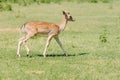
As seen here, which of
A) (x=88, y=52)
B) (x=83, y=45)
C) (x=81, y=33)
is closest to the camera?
(x=88, y=52)

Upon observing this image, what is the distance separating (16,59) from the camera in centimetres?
1398

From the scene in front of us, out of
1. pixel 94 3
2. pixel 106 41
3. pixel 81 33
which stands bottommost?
pixel 94 3

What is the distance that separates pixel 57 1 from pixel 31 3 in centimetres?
249

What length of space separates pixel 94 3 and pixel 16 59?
92.5 ft

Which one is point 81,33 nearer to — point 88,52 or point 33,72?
point 88,52

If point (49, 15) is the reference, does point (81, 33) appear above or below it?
above

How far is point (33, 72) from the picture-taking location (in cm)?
1195

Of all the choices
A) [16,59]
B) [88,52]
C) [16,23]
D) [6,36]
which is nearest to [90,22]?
[16,23]

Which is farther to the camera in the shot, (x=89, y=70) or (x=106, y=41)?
(x=106, y=41)

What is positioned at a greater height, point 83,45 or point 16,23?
point 83,45

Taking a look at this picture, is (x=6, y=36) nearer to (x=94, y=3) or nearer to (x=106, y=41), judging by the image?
(x=106, y=41)

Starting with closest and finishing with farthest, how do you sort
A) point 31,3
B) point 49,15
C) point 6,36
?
point 6,36 → point 49,15 → point 31,3

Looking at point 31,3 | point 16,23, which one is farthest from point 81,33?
point 31,3

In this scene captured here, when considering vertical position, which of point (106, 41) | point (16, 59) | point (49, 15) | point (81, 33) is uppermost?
point (16, 59)
